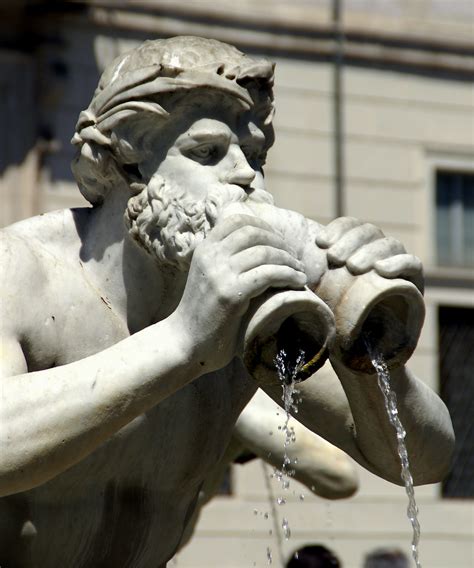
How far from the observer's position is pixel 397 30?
19812 millimetres

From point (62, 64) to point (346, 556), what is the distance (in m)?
4.82

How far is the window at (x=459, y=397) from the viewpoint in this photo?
19.3m

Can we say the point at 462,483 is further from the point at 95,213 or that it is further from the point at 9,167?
the point at 95,213

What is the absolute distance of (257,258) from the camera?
14.8 ft

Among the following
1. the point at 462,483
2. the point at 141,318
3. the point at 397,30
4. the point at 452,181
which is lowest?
the point at 462,483

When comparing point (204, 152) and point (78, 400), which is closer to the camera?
point (78, 400)

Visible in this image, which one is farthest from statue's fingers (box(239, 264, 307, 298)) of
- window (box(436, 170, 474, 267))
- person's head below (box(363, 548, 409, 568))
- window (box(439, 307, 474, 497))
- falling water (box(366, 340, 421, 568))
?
window (box(436, 170, 474, 267))

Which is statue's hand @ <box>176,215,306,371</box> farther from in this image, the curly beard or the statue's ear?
the statue's ear

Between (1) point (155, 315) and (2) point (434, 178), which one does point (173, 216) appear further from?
(2) point (434, 178)

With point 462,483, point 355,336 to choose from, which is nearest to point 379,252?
point 355,336

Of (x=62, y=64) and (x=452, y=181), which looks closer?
(x=62, y=64)

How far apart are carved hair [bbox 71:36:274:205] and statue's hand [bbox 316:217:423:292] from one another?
14.7 inches

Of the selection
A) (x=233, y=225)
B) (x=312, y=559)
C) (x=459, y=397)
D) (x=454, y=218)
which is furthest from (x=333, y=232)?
(x=454, y=218)

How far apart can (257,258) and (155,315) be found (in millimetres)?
666
